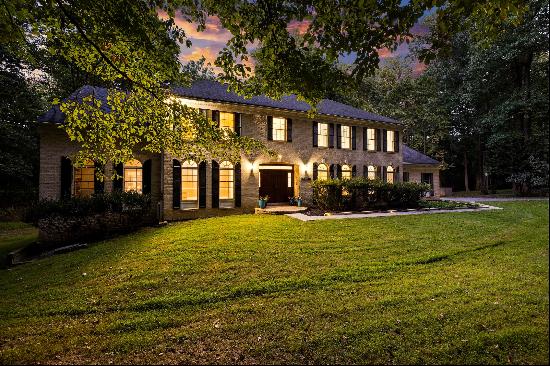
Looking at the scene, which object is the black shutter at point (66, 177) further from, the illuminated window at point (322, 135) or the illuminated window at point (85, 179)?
the illuminated window at point (322, 135)

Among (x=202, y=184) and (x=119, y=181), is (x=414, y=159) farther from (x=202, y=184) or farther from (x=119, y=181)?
(x=119, y=181)

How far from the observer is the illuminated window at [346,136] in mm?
19328

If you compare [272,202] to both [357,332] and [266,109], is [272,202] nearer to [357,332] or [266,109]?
[266,109]

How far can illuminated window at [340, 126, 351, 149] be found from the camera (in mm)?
19328

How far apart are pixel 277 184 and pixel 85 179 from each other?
1046 cm

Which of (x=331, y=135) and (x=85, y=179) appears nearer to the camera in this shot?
(x=85, y=179)

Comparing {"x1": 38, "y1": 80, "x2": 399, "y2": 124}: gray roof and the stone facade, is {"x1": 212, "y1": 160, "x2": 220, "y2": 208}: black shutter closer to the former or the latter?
the stone facade

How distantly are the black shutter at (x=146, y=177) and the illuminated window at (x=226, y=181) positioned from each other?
3.67 meters

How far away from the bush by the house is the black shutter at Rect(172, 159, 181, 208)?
1.91 meters

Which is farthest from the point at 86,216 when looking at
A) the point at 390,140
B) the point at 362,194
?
the point at 390,140

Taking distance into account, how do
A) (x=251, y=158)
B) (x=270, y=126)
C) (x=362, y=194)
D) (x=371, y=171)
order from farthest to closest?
(x=371, y=171), (x=270, y=126), (x=251, y=158), (x=362, y=194)

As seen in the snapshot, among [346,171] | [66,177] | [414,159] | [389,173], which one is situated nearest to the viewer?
[66,177]

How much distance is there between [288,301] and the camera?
4.73 metres

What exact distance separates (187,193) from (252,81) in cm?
1037
